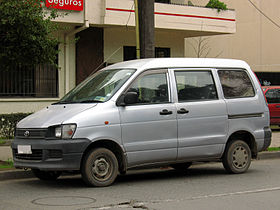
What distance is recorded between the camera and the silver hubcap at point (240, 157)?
10.3 meters

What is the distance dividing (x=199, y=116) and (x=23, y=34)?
3.79m

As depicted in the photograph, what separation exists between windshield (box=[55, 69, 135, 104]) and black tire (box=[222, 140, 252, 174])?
2384 millimetres

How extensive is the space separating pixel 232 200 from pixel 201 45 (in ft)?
55.4

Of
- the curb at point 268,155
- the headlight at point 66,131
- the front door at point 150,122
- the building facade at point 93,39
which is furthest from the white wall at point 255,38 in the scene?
the headlight at point 66,131

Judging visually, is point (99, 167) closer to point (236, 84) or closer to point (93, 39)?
point (236, 84)

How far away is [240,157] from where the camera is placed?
34.1 feet

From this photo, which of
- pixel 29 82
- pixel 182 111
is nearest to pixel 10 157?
pixel 182 111

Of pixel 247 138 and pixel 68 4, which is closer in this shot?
pixel 247 138

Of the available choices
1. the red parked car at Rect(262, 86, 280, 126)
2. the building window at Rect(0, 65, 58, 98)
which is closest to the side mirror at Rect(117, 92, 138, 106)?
the building window at Rect(0, 65, 58, 98)

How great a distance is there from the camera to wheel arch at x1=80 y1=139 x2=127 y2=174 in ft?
29.1

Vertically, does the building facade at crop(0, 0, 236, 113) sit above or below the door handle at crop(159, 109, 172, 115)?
above

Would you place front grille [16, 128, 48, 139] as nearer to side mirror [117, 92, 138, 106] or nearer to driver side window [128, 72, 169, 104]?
side mirror [117, 92, 138, 106]

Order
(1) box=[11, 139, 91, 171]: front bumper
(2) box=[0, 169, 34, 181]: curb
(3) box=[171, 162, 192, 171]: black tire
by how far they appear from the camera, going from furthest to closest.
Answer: (3) box=[171, 162, 192, 171]: black tire → (2) box=[0, 169, 34, 181]: curb → (1) box=[11, 139, 91, 171]: front bumper

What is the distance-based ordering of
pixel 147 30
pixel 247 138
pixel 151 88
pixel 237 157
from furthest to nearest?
pixel 147 30 → pixel 247 138 → pixel 237 157 → pixel 151 88
